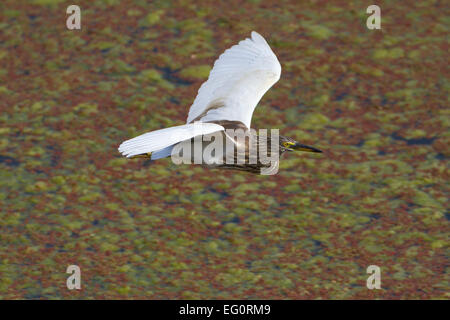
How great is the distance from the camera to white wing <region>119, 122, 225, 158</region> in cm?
580

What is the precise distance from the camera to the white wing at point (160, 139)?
5805 mm

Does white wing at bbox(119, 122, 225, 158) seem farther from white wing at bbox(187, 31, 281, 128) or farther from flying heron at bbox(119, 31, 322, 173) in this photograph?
white wing at bbox(187, 31, 281, 128)

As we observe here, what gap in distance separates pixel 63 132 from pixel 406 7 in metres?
4.41

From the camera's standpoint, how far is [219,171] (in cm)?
924

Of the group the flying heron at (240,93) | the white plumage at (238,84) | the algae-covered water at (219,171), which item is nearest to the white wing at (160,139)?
the flying heron at (240,93)

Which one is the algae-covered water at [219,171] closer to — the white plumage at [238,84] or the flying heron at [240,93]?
the flying heron at [240,93]

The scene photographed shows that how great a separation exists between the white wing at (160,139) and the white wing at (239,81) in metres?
1.09

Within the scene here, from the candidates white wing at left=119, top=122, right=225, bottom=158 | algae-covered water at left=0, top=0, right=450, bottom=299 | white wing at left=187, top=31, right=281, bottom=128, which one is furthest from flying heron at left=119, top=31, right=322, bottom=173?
algae-covered water at left=0, top=0, right=450, bottom=299

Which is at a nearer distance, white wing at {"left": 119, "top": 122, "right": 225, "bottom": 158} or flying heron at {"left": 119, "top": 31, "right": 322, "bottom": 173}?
white wing at {"left": 119, "top": 122, "right": 225, "bottom": 158}

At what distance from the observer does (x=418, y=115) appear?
992cm

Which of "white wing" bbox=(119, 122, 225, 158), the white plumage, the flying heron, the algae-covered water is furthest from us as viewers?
the algae-covered water

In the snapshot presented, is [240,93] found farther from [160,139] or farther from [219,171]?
[219,171]

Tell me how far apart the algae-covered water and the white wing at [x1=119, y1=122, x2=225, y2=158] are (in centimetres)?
233
